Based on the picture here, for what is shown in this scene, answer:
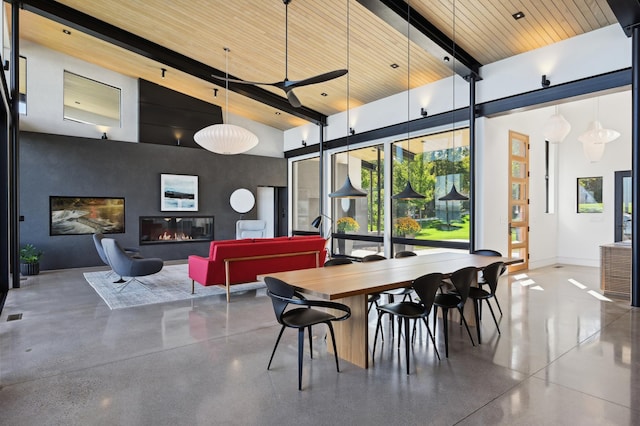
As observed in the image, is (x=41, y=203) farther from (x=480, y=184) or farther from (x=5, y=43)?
(x=480, y=184)

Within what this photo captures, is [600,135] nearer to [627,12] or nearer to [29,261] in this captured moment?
[627,12]

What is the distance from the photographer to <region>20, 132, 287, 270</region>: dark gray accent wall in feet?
24.9

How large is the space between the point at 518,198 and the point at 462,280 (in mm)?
5278

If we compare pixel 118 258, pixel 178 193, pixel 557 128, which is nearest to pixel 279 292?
pixel 118 258

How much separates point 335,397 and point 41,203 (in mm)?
7918

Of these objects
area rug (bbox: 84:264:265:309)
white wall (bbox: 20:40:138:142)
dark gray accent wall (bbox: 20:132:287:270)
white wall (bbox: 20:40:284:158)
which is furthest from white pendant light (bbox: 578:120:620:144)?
white wall (bbox: 20:40:138:142)

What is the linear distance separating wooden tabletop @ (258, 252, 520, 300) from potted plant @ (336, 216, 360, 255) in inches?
194

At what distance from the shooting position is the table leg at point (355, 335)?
3029mm

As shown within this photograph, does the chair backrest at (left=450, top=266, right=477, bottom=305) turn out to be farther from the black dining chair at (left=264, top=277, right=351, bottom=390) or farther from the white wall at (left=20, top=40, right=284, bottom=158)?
the white wall at (left=20, top=40, right=284, bottom=158)

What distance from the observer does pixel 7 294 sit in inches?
217

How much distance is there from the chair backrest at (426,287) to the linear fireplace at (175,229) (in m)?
7.71

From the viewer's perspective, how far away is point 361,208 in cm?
929

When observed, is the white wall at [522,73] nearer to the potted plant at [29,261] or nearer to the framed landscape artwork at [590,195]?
the framed landscape artwork at [590,195]

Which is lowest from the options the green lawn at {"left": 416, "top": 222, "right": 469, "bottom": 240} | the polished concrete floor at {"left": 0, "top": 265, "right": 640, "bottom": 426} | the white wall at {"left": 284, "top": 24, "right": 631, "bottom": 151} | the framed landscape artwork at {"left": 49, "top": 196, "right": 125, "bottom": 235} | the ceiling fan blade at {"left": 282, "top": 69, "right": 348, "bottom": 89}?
the polished concrete floor at {"left": 0, "top": 265, "right": 640, "bottom": 426}
